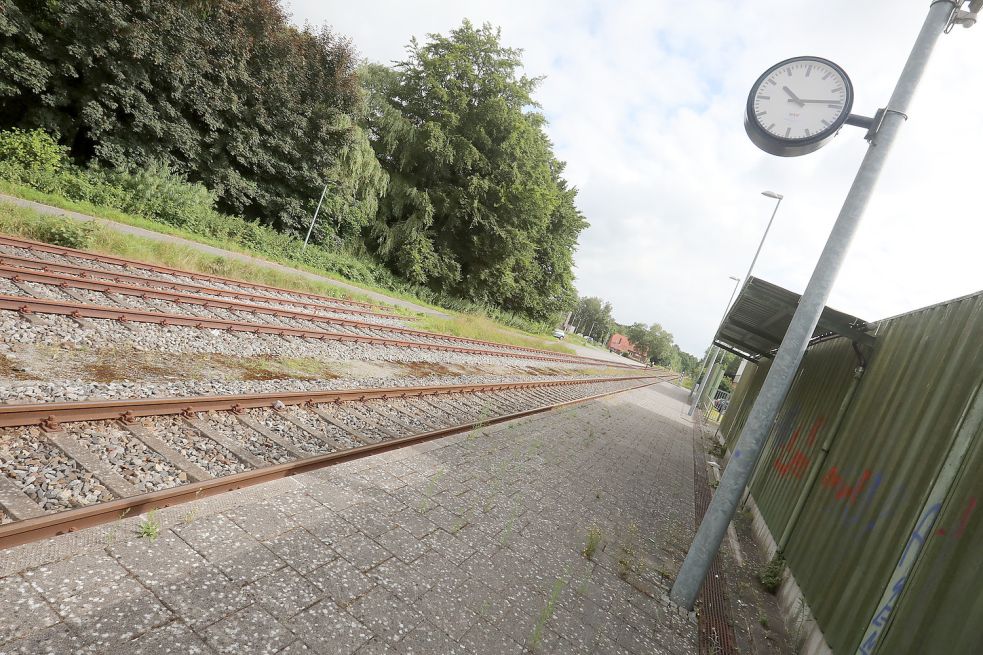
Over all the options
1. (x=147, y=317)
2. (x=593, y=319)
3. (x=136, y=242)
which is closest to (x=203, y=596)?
(x=147, y=317)

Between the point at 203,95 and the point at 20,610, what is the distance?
2416cm

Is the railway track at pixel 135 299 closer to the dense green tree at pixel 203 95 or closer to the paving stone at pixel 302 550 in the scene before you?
the paving stone at pixel 302 550

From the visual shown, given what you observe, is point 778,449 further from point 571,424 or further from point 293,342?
point 293,342

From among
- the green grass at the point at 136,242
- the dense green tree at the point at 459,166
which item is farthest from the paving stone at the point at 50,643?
the dense green tree at the point at 459,166

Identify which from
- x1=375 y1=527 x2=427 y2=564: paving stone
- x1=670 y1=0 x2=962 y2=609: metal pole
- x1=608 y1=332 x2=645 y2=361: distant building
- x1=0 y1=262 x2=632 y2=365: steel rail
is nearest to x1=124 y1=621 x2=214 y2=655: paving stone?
x1=375 y1=527 x2=427 y2=564: paving stone

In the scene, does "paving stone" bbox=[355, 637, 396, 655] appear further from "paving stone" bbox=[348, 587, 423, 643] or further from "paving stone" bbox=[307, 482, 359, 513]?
"paving stone" bbox=[307, 482, 359, 513]

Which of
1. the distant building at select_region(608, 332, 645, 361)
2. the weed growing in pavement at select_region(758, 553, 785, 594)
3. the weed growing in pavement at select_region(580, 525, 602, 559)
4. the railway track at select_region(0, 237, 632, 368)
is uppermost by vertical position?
the distant building at select_region(608, 332, 645, 361)

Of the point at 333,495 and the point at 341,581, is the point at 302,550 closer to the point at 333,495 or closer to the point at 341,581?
the point at 341,581

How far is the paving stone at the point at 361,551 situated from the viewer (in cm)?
319

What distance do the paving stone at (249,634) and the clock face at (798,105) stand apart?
5095mm

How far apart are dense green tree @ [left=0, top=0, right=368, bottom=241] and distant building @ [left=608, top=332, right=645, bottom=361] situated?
102 metres

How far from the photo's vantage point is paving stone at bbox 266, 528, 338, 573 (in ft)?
9.84

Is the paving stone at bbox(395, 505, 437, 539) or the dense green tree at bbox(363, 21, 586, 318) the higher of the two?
the dense green tree at bbox(363, 21, 586, 318)

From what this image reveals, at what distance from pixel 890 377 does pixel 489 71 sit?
115ft
